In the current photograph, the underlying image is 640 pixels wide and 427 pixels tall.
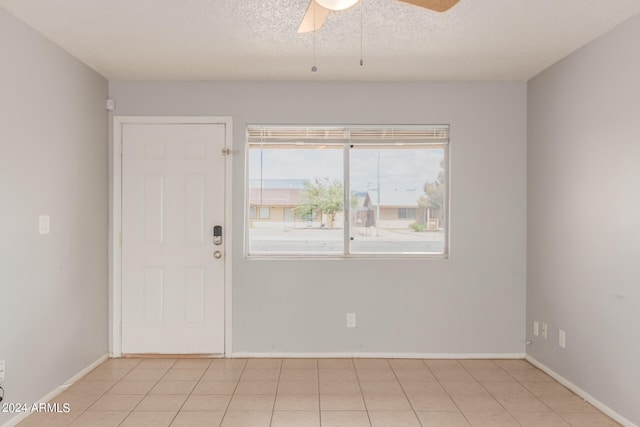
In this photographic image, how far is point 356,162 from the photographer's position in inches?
165

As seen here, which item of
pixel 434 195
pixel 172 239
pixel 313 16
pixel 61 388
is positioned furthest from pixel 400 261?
pixel 61 388

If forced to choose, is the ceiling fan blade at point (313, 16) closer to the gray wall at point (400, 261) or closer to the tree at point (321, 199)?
the gray wall at point (400, 261)

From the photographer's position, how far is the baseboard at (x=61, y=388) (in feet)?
9.18

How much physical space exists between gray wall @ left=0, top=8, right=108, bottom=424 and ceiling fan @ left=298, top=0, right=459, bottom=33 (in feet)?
5.88

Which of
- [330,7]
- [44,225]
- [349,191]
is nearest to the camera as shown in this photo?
[330,7]

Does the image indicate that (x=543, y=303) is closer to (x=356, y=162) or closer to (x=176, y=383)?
(x=356, y=162)

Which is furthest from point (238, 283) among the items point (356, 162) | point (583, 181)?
point (583, 181)

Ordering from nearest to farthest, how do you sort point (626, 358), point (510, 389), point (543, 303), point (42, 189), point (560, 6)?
point (560, 6)
point (626, 358)
point (42, 189)
point (510, 389)
point (543, 303)

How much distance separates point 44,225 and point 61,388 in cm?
117

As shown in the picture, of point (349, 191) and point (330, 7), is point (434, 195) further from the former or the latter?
point (330, 7)

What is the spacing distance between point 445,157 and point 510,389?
1.94 meters

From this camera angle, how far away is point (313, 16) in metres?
2.21

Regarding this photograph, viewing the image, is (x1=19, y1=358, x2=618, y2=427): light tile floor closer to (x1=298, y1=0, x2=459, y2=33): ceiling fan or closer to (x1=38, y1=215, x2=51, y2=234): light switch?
(x1=38, y1=215, x2=51, y2=234): light switch

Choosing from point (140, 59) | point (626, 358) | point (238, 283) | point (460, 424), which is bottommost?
point (460, 424)
